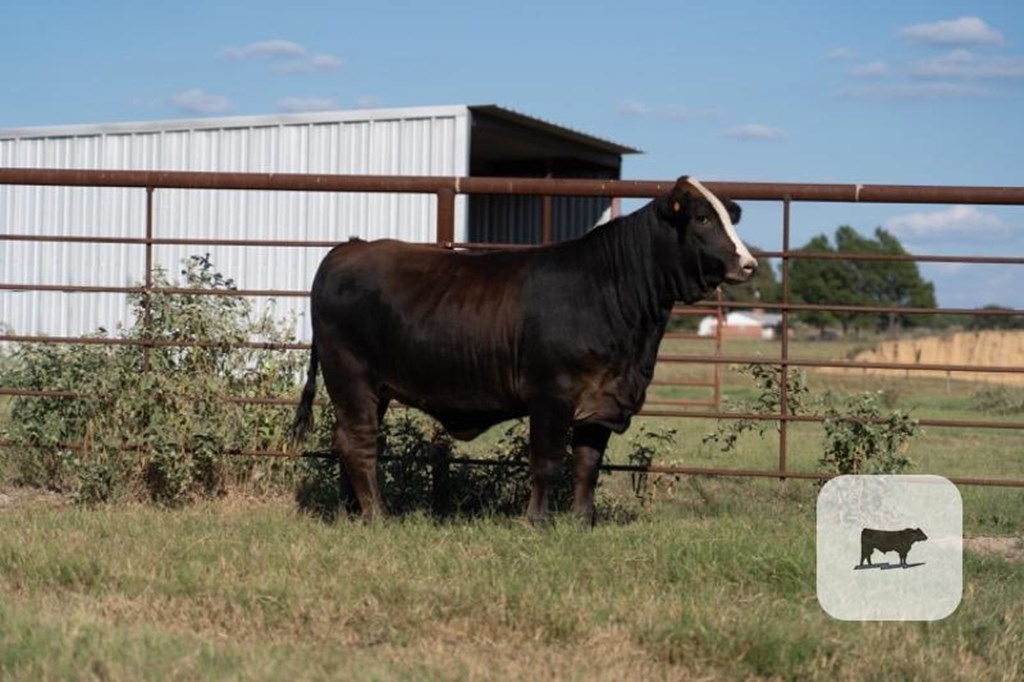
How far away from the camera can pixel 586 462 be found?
23.5 feet

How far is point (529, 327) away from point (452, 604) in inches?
75.5

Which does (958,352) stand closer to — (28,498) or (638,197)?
(638,197)

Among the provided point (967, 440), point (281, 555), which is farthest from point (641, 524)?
point (967, 440)

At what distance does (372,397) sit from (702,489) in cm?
292

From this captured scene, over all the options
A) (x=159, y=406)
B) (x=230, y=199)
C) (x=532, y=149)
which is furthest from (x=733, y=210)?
Result: (x=532, y=149)

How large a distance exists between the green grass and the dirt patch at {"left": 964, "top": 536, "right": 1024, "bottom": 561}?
1.11 ft

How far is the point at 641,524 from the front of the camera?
24.2 ft

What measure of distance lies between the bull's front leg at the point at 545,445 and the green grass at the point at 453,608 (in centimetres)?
16

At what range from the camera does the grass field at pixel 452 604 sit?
15.6 ft

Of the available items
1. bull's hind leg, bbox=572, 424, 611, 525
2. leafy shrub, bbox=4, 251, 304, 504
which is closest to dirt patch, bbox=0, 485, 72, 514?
leafy shrub, bbox=4, 251, 304, 504

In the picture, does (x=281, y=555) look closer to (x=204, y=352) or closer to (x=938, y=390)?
(x=204, y=352)

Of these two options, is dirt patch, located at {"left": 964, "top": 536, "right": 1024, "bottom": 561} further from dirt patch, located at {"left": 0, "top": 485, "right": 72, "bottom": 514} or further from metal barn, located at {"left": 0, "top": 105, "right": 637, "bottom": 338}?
metal barn, located at {"left": 0, "top": 105, "right": 637, "bottom": 338}

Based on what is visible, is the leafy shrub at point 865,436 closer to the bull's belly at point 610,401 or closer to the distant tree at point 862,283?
the bull's belly at point 610,401

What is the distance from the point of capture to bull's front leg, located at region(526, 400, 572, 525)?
22.4 feet
